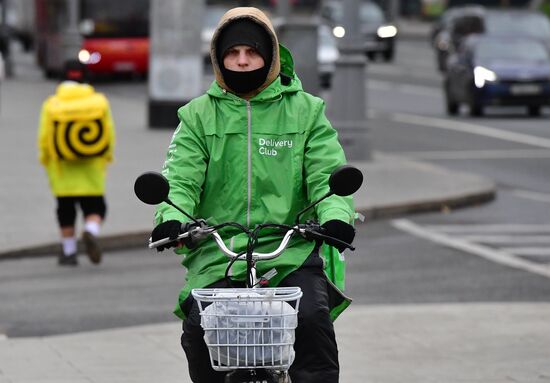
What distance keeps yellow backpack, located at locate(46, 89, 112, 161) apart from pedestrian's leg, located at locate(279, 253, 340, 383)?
7.69 metres

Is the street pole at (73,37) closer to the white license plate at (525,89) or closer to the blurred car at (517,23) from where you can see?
the blurred car at (517,23)

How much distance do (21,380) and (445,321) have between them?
297 centimetres

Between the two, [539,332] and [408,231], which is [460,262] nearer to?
[408,231]

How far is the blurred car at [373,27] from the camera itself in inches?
2008

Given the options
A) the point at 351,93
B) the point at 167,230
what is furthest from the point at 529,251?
the point at 167,230

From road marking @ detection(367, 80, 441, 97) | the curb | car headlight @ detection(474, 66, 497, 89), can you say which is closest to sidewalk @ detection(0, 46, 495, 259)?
the curb

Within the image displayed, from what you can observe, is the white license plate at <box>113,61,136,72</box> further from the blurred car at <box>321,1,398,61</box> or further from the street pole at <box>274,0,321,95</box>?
the street pole at <box>274,0,321,95</box>

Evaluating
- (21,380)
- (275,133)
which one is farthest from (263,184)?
(21,380)

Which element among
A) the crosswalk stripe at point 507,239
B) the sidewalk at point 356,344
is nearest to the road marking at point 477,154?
the crosswalk stripe at point 507,239

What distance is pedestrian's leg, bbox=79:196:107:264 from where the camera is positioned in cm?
1277

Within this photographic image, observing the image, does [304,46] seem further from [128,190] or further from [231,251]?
[231,251]

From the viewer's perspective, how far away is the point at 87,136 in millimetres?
12773

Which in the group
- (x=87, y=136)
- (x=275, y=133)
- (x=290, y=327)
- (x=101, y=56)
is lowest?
(x=101, y=56)

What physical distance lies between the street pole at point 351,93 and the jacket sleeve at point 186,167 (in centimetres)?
1480
